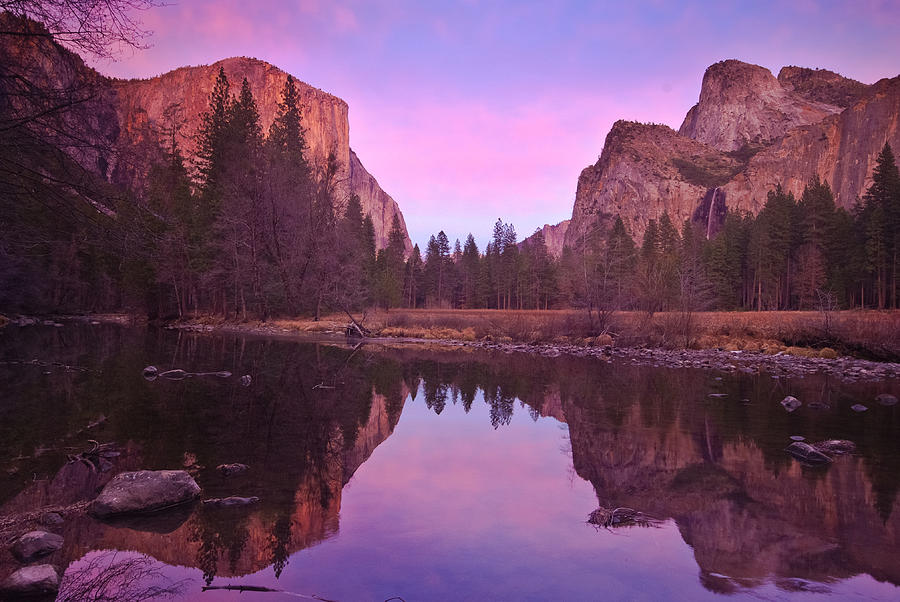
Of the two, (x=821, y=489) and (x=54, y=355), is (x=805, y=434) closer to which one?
(x=821, y=489)

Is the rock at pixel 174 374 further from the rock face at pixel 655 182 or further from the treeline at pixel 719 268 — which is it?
the rock face at pixel 655 182

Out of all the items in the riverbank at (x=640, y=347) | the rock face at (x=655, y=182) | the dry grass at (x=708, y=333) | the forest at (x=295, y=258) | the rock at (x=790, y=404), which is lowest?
the rock at (x=790, y=404)

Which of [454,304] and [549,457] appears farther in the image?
[454,304]

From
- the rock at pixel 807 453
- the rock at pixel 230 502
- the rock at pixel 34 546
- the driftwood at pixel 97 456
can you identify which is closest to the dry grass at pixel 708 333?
the rock at pixel 807 453

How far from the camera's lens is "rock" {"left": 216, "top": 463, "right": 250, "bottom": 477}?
6.27m

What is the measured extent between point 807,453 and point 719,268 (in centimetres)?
6546

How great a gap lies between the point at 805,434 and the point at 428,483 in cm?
720

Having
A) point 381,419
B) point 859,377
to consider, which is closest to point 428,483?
point 381,419

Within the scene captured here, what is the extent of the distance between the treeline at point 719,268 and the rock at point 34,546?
2536 cm

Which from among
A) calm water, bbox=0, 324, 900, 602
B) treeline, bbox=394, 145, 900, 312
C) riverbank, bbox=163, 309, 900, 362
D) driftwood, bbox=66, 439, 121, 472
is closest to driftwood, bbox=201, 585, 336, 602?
calm water, bbox=0, 324, 900, 602

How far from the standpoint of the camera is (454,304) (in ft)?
316

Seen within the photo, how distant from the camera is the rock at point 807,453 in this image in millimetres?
7492

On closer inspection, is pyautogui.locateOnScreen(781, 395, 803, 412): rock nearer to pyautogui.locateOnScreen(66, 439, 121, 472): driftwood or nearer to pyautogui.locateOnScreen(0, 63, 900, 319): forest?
pyautogui.locateOnScreen(66, 439, 121, 472): driftwood

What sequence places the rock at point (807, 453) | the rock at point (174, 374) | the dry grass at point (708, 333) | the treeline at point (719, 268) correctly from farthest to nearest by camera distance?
the treeline at point (719, 268)
the dry grass at point (708, 333)
the rock at point (174, 374)
the rock at point (807, 453)
